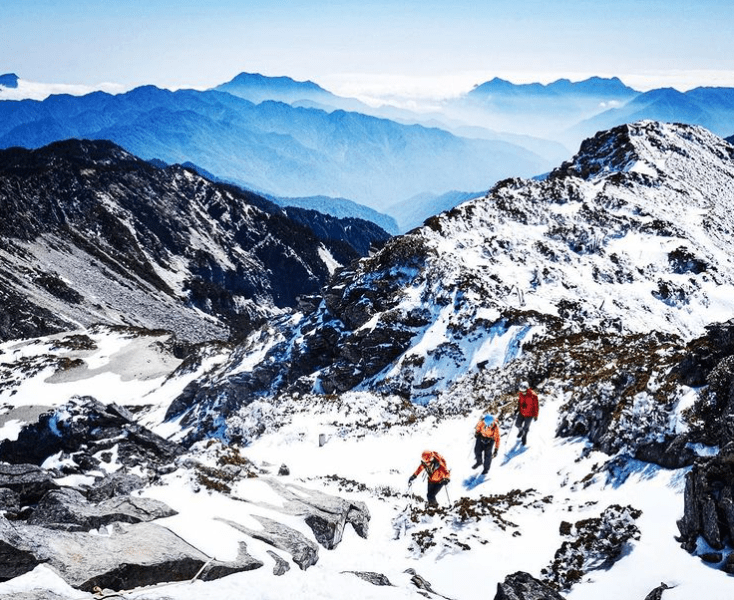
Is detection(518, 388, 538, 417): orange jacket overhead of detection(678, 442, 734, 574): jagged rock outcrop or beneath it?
beneath

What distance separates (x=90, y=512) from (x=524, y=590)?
921 centimetres

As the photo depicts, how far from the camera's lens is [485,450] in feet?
53.6

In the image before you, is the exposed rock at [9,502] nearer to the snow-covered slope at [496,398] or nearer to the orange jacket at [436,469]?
the snow-covered slope at [496,398]

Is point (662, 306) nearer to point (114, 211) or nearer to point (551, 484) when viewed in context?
point (551, 484)

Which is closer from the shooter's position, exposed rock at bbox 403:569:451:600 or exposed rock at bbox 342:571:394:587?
exposed rock at bbox 403:569:451:600

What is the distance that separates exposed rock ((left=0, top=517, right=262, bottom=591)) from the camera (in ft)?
25.9

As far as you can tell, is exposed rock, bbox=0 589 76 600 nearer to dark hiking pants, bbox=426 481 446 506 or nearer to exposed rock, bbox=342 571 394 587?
exposed rock, bbox=342 571 394 587

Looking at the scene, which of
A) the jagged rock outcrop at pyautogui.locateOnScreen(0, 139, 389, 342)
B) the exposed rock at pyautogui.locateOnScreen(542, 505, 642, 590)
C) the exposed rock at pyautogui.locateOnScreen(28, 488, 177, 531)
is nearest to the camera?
the exposed rock at pyautogui.locateOnScreen(542, 505, 642, 590)

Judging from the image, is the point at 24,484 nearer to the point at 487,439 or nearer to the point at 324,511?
the point at 324,511

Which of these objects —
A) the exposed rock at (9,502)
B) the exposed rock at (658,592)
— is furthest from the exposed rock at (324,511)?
the exposed rock at (658,592)

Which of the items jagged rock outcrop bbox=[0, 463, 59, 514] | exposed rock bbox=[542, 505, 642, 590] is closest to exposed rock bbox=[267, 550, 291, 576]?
exposed rock bbox=[542, 505, 642, 590]

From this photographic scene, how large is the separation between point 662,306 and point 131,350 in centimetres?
6249

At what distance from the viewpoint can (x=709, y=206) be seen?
6219 cm

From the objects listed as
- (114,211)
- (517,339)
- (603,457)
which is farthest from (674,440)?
(114,211)
